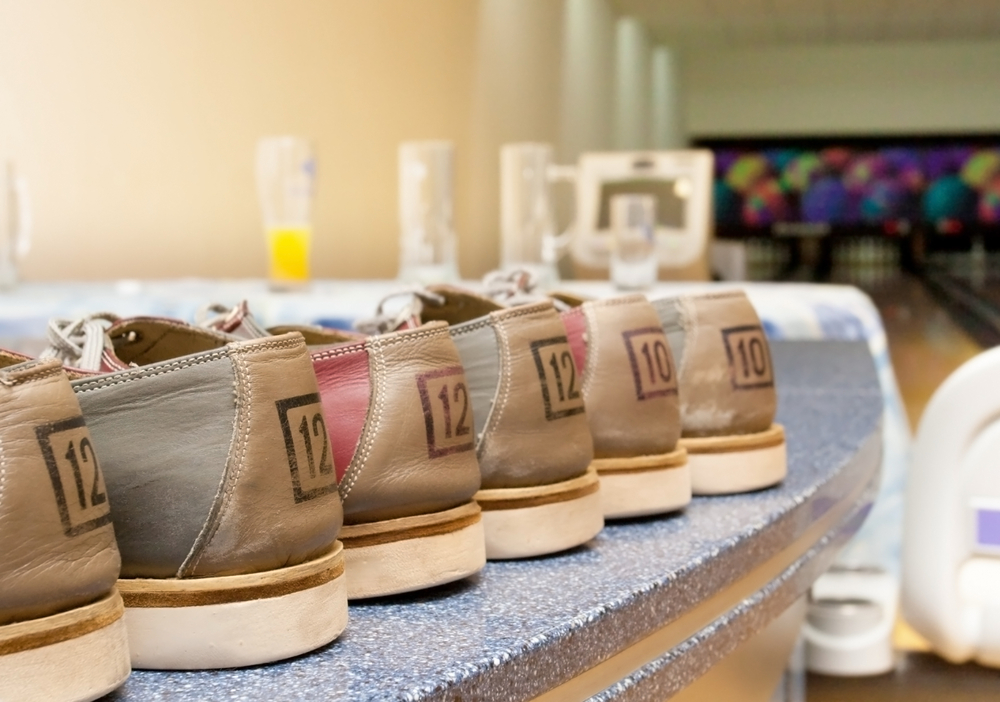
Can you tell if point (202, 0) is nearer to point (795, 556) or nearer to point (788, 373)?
point (788, 373)

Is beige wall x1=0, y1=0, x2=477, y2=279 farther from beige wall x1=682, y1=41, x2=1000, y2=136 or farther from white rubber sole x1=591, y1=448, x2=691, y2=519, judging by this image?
beige wall x1=682, y1=41, x2=1000, y2=136

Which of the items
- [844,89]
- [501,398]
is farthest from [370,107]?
[844,89]

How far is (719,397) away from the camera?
103 centimetres

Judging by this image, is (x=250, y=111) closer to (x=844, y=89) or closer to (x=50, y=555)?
(x=50, y=555)

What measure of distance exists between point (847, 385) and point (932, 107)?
13287 mm

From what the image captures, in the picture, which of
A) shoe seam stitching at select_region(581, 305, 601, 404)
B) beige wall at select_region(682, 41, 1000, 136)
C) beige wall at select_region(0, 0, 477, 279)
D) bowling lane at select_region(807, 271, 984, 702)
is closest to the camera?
shoe seam stitching at select_region(581, 305, 601, 404)

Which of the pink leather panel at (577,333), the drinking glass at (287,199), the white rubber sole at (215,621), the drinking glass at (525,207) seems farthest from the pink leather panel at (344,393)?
the drinking glass at (525,207)

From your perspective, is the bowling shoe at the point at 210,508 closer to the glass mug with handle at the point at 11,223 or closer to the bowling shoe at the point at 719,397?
the bowling shoe at the point at 719,397

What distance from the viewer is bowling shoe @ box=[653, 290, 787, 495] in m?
1.02

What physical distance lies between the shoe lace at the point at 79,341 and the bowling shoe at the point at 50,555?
115mm

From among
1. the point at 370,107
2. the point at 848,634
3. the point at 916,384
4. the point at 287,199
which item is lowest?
the point at 916,384

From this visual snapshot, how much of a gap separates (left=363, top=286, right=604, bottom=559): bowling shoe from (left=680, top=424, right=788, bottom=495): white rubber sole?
23 cm

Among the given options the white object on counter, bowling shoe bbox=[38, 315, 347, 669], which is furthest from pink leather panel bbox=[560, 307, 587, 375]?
the white object on counter

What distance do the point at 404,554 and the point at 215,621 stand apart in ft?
0.46
